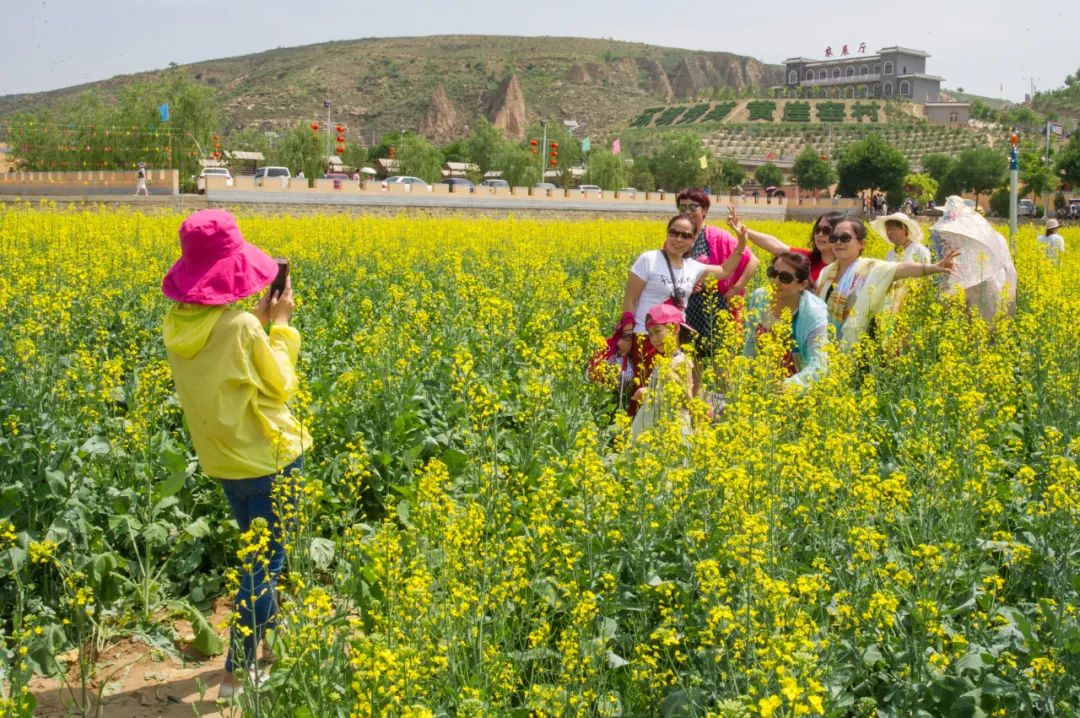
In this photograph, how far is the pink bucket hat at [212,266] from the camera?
4012 mm

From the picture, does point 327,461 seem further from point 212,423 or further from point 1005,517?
point 1005,517

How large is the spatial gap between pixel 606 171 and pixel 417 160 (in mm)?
12514

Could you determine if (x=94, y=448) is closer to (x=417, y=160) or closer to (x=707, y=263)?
(x=707, y=263)

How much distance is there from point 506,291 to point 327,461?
5086mm

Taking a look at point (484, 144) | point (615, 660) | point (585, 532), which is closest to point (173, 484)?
point (585, 532)

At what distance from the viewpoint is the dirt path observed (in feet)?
14.2

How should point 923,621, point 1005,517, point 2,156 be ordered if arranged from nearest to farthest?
point 923,621 < point 1005,517 < point 2,156

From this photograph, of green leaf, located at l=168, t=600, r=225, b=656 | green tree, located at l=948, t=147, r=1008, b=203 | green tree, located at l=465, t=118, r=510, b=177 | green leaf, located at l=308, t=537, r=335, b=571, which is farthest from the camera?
green tree, located at l=465, t=118, r=510, b=177

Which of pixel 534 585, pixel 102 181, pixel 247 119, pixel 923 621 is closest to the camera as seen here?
pixel 923 621

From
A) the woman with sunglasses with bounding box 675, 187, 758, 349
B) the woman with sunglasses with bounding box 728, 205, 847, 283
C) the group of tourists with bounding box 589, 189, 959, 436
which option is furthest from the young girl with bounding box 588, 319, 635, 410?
the woman with sunglasses with bounding box 728, 205, 847, 283

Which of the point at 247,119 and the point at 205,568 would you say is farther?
the point at 247,119

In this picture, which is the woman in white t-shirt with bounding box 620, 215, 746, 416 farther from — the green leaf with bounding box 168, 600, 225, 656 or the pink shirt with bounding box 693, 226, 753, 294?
the green leaf with bounding box 168, 600, 225, 656

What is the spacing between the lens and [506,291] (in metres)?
10.7

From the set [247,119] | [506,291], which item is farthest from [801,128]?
[506,291]
